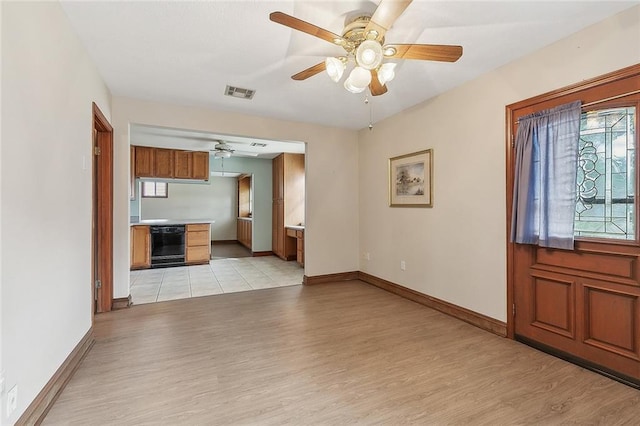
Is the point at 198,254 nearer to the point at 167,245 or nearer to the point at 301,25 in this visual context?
the point at 167,245

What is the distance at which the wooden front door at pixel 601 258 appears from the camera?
1960 millimetres

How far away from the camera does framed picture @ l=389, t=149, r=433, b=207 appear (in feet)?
11.7

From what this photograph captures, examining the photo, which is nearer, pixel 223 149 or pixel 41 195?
pixel 41 195

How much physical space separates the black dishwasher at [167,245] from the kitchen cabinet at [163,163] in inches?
46.7

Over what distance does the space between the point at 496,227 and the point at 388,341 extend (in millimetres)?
1479

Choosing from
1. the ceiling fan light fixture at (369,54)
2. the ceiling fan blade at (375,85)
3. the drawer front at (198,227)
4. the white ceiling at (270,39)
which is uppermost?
the white ceiling at (270,39)

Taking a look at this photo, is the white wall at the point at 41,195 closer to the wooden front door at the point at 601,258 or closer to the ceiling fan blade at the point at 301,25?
the ceiling fan blade at the point at 301,25

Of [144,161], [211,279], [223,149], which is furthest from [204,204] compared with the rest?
[211,279]

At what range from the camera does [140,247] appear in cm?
571

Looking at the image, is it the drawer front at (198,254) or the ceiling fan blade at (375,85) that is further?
the drawer front at (198,254)

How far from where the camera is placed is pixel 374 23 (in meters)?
1.70

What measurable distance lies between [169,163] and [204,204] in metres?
3.52

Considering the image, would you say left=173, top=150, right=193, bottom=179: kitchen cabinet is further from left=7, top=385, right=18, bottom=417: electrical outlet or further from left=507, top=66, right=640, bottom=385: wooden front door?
left=507, top=66, right=640, bottom=385: wooden front door

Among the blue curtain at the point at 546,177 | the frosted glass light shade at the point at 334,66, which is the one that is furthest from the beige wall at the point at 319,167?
the blue curtain at the point at 546,177
